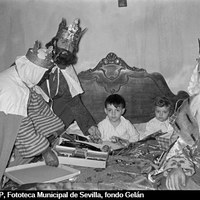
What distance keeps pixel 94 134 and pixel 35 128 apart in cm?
64

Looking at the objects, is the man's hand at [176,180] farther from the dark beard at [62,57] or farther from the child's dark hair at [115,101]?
the child's dark hair at [115,101]

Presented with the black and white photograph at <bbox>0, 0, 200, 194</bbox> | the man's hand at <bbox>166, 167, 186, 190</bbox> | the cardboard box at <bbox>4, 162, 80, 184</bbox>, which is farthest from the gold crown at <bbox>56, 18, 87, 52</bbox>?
the man's hand at <bbox>166, 167, 186, 190</bbox>

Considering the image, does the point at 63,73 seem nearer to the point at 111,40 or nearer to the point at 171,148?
the point at 111,40

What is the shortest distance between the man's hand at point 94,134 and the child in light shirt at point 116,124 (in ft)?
0.60

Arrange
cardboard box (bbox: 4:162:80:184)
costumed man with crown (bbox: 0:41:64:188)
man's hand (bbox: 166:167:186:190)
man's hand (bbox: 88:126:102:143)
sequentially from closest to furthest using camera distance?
man's hand (bbox: 166:167:186:190)
cardboard box (bbox: 4:162:80:184)
costumed man with crown (bbox: 0:41:64:188)
man's hand (bbox: 88:126:102:143)

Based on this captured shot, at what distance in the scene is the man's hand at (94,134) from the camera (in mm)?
2457

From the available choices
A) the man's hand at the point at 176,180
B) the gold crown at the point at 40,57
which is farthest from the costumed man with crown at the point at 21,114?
the man's hand at the point at 176,180

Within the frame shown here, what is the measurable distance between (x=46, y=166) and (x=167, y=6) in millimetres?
1914

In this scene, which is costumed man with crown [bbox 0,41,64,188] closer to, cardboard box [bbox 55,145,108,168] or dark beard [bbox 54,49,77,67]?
cardboard box [bbox 55,145,108,168]

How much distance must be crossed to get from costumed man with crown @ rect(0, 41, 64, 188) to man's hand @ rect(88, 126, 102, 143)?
65 centimetres

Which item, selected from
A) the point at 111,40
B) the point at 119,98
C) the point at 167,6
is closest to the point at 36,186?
the point at 119,98

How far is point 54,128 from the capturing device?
2.12 m

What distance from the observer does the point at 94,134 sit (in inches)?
99.6

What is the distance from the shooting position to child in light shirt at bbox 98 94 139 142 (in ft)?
9.02
